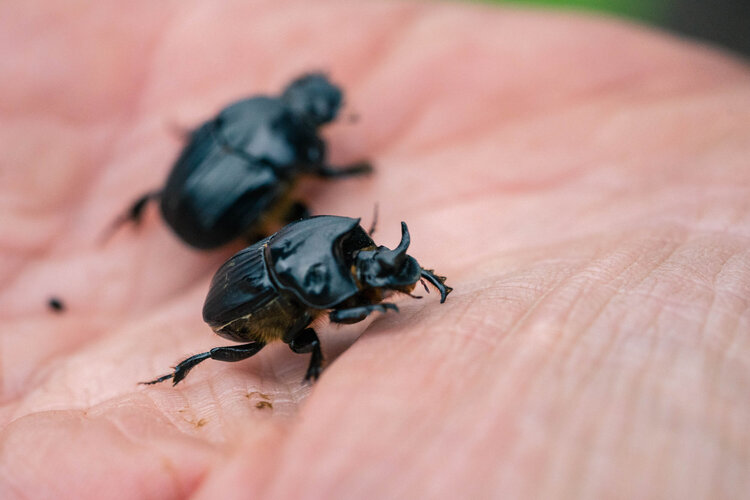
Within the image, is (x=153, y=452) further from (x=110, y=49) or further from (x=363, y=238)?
(x=110, y=49)

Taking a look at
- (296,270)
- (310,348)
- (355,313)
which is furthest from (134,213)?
(355,313)

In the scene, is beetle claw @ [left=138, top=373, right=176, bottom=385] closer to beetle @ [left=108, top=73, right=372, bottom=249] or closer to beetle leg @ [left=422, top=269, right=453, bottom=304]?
beetle leg @ [left=422, top=269, right=453, bottom=304]

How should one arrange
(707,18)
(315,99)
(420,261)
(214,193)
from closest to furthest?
(420,261) < (214,193) < (315,99) < (707,18)

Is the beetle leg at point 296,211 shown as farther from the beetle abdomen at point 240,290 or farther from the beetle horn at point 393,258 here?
the beetle horn at point 393,258

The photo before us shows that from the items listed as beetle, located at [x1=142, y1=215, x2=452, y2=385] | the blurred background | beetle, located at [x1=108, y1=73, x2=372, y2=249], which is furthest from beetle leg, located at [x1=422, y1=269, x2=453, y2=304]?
the blurred background

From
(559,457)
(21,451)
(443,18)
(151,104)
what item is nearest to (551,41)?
(443,18)

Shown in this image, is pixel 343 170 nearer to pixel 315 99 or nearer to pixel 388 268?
pixel 315 99
